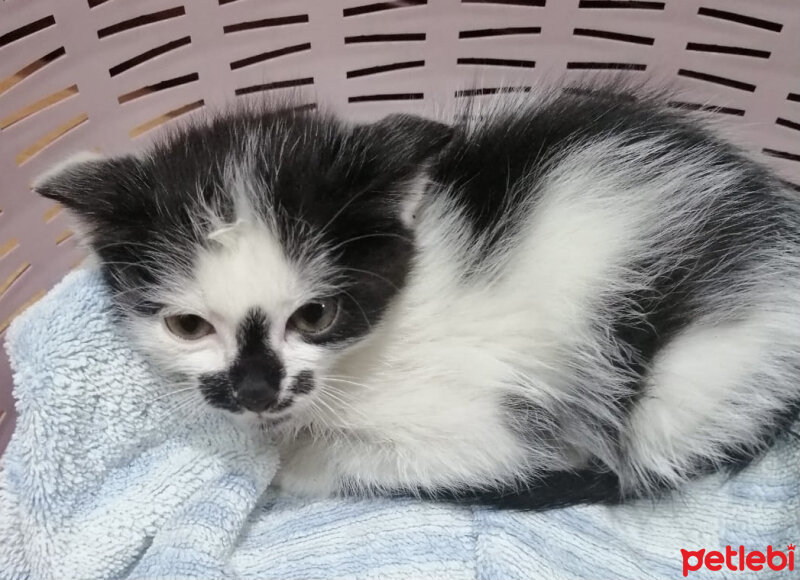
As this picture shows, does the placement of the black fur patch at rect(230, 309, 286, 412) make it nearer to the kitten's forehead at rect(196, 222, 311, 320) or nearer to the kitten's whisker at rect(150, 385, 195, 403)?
the kitten's forehead at rect(196, 222, 311, 320)

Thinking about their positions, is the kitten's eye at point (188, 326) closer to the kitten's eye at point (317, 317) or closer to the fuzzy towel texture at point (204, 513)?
the kitten's eye at point (317, 317)

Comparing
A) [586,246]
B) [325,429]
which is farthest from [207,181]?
[586,246]

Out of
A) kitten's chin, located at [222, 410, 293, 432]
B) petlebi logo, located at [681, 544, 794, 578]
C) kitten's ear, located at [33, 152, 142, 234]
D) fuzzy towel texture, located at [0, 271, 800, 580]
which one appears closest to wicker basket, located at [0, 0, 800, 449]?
fuzzy towel texture, located at [0, 271, 800, 580]

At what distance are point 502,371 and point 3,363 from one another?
99cm

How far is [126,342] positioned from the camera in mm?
1331

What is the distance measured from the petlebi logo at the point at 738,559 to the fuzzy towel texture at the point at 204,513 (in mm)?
13

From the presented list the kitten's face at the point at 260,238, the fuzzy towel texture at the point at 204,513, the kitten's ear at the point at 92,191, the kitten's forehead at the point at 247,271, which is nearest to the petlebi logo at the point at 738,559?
the fuzzy towel texture at the point at 204,513

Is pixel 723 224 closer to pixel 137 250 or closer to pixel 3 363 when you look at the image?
pixel 137 250

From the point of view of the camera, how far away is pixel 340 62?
173 centimetres

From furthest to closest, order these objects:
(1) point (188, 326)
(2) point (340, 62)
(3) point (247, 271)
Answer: (2) point (340, 62) < (1) point (188, 326) < (3) point (247, 271)

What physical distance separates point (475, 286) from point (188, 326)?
0.46 meters

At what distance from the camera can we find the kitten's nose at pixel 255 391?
3.37ft

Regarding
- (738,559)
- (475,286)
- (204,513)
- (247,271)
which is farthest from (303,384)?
(738,559)

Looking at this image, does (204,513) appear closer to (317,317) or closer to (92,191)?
(317,317)
